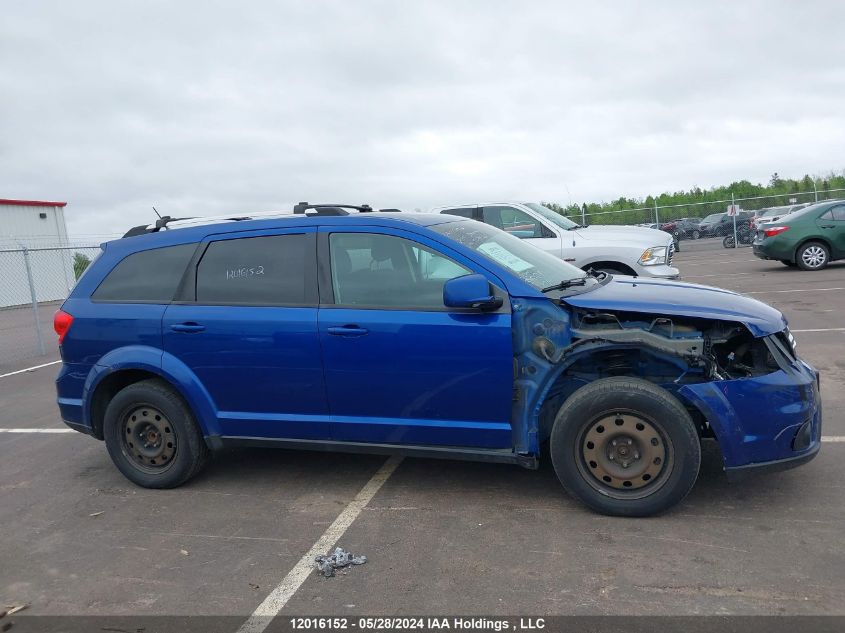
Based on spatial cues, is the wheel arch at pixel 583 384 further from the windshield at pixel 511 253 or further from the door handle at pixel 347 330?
the door handle at pixel 347 330

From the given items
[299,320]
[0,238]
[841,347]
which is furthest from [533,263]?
[0,238]

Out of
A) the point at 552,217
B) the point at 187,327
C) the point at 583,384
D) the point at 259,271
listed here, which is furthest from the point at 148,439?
the point at 552,217

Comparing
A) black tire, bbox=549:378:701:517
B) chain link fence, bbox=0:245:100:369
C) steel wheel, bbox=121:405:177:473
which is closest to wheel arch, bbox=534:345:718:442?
black tire, bbox=549:378:701:517

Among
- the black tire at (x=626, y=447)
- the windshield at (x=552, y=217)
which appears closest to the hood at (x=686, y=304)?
the black tire at (x=626, y=447)

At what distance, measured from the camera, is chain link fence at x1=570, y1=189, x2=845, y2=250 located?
30234 millimetres

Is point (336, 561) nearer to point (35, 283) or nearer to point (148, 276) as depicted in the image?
point (148, 276)

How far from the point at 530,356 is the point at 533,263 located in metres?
0.84

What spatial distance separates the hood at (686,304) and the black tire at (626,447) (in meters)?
0.43

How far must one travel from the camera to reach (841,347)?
792cm

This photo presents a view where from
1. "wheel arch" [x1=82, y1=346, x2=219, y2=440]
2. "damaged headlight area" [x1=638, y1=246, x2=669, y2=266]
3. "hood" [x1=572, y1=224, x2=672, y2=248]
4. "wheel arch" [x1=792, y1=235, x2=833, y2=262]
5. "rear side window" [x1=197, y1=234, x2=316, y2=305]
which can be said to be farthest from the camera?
"wheel arch" [x1=792, y1=235, x2=833, y2=262]

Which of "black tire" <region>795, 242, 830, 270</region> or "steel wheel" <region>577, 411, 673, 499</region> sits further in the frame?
"black tire" <region>795, 242, 830, 270</region>

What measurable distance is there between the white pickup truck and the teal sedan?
22.4 ft

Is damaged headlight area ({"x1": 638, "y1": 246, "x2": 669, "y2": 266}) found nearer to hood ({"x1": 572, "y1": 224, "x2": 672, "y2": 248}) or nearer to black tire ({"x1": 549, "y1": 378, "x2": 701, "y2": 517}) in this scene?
hood ({"x1": 572, "y1": 224, "x2": 672, "y2": 248})

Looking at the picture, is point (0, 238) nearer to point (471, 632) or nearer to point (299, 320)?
point (299, 320)
